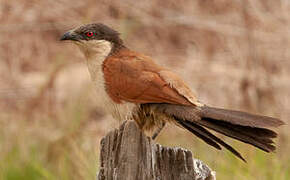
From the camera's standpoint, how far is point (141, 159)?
2113mm

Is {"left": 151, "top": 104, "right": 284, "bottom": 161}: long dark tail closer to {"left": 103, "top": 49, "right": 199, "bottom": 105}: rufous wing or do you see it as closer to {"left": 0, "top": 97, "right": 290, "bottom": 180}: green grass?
{"left": 103, "top": 49, "right": 199, "bottom": 105}: rufous wing

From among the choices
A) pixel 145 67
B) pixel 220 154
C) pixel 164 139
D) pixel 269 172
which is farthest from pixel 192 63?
pixel 145 67

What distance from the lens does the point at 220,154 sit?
393 cm

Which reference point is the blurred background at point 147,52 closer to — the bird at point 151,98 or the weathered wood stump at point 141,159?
the bird at point 151,98

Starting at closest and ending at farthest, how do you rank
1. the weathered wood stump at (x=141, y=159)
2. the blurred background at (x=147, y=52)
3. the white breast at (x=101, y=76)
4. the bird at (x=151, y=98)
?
the weathered wood stump at (x=141, y=159) < the bird at (x=151, y=98) < the white breast at (x=101, y=76) < the blurred background at (x=147, y=52)

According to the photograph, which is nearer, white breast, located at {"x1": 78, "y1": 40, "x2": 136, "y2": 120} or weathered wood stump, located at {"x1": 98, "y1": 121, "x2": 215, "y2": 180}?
weathered wood stump, located at {"x1": 98, "y1": 121, "x2": 215, "y2": 180}

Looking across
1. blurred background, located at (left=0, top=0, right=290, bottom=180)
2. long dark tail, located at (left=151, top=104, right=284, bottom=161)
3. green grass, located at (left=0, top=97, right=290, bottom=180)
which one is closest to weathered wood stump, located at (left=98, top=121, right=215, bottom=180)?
long dark tail, located at (left=151, top=104, right=284, bottom=161)

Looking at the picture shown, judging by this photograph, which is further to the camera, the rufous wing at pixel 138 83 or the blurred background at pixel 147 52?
the blurred background at pixel 147 52

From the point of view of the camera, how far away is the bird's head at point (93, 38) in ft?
11.3

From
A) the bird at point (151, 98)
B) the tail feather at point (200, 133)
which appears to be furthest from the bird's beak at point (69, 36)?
the tail feather at point (200, 133)

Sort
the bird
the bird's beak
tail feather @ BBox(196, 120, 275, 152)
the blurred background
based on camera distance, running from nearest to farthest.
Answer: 1. tail feather @ BBox(196, 120, 275, 152)
2. the bird
3. the bird's beak
4. the blurred background

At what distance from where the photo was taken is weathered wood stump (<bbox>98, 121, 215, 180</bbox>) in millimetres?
2113

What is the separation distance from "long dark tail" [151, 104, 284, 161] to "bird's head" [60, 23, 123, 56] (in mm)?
741

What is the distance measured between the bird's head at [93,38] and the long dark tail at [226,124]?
74 centimetres
